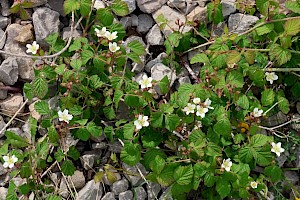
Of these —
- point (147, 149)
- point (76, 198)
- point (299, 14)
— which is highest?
point (299, 14)

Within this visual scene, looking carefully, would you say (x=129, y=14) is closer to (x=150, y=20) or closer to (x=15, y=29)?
(x=150, y=20)

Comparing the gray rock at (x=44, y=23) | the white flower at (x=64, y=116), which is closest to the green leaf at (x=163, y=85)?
the white flower at (x=64, y=116)

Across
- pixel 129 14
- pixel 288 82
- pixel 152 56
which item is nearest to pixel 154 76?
pixel 152 56

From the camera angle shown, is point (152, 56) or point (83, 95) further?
point (152, 56)

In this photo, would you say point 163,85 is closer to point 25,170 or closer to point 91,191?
point 91,191

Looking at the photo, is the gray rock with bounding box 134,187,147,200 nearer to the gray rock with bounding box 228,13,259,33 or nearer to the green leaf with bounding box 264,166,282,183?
the green leaf with bounding box 264,166,282,183

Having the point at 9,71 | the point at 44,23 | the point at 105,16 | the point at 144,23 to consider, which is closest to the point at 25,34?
the point at 44,23

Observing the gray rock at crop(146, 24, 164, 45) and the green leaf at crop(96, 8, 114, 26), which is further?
the gray rock at crop(146, 24, 164, 45)

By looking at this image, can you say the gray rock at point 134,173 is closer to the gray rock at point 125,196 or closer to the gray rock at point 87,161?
the gray rock at point 125,196

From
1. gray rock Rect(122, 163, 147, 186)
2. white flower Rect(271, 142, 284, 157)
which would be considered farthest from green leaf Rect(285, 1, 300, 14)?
gray rock Rect(122, 163, 147, 186)
